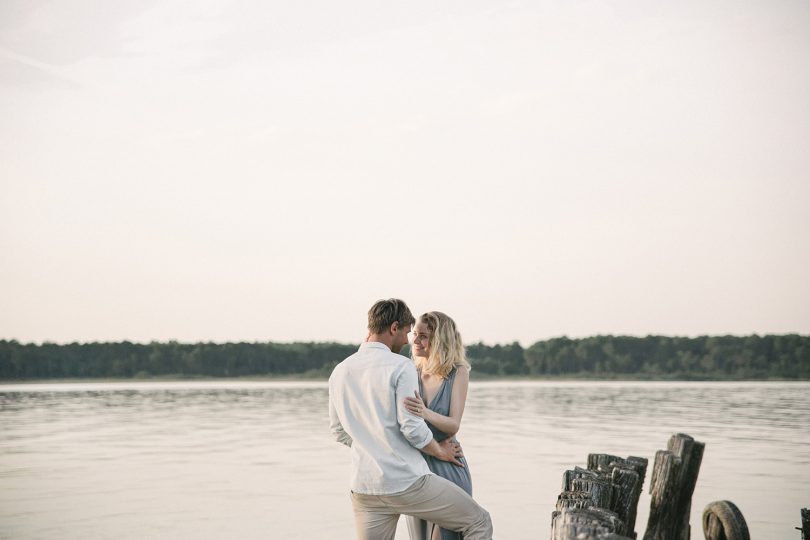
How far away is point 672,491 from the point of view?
8086 mm

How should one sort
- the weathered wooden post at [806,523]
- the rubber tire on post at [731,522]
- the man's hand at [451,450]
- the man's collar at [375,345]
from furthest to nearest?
the rubber tire on post at [731,522]
the weathered wooden post at [806,523]
the man's hand at [451,450]
the man's collar at [375,345]

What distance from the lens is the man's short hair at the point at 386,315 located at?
529 centimetres

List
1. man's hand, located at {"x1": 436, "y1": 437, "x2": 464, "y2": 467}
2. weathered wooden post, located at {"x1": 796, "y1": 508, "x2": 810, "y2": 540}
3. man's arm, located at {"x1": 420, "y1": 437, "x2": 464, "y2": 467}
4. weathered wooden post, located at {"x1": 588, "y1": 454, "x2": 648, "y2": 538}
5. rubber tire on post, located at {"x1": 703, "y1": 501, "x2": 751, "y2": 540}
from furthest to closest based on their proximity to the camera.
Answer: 1. rubber tire on post, located at {"x1": 703, "y1": 501, "x2": 751, "y2": 540}
2. weathered wooden post, located at {"x1": 588, "y1": 454, "x2": 648, "y2": 538}
3. weathered wooden post, located at {"x1": 796, "y1": 508, "x2": 810, "y2": 540}
4. man's hand, located at {"x1": 436, "y1": 437, "x2": 464, "y2": 467}
5. man's arm, located at {"x1": 420, "y1": 437, "x2": 464, "y2": 467}

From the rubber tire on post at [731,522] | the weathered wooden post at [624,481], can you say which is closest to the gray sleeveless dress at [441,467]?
the weathered wooden post at [624,481]

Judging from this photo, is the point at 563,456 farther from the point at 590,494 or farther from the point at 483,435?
the point at 590,494

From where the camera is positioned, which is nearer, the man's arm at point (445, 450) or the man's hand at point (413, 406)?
Answer: the man's hand at point (413, 406)

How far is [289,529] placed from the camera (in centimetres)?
1492

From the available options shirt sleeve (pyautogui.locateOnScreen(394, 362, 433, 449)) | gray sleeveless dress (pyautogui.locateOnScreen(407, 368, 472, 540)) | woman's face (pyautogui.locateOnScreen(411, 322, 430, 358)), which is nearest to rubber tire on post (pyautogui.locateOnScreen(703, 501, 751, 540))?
gray sleeveless dress (pyautogui.locateOnScreen(407, 368, 472, 540))

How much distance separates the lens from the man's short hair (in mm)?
5285

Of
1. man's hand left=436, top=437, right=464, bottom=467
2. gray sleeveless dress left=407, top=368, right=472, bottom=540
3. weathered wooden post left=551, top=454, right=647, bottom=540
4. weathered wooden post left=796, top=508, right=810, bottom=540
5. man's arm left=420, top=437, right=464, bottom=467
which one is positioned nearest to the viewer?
weathered wooden post left=551, top=454, right=647, bottom=540

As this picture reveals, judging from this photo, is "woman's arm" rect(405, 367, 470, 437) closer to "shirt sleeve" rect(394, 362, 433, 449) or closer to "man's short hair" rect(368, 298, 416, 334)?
"shirt sleeve" rect(394, 362, 433, 449)

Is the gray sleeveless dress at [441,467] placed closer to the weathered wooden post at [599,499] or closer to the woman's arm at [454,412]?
the woman's arm at [454,412]

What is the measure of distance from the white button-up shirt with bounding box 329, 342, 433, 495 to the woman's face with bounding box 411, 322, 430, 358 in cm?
104

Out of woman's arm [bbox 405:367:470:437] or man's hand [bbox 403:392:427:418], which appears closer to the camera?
man's hand [bbox 403:392:427:418]
